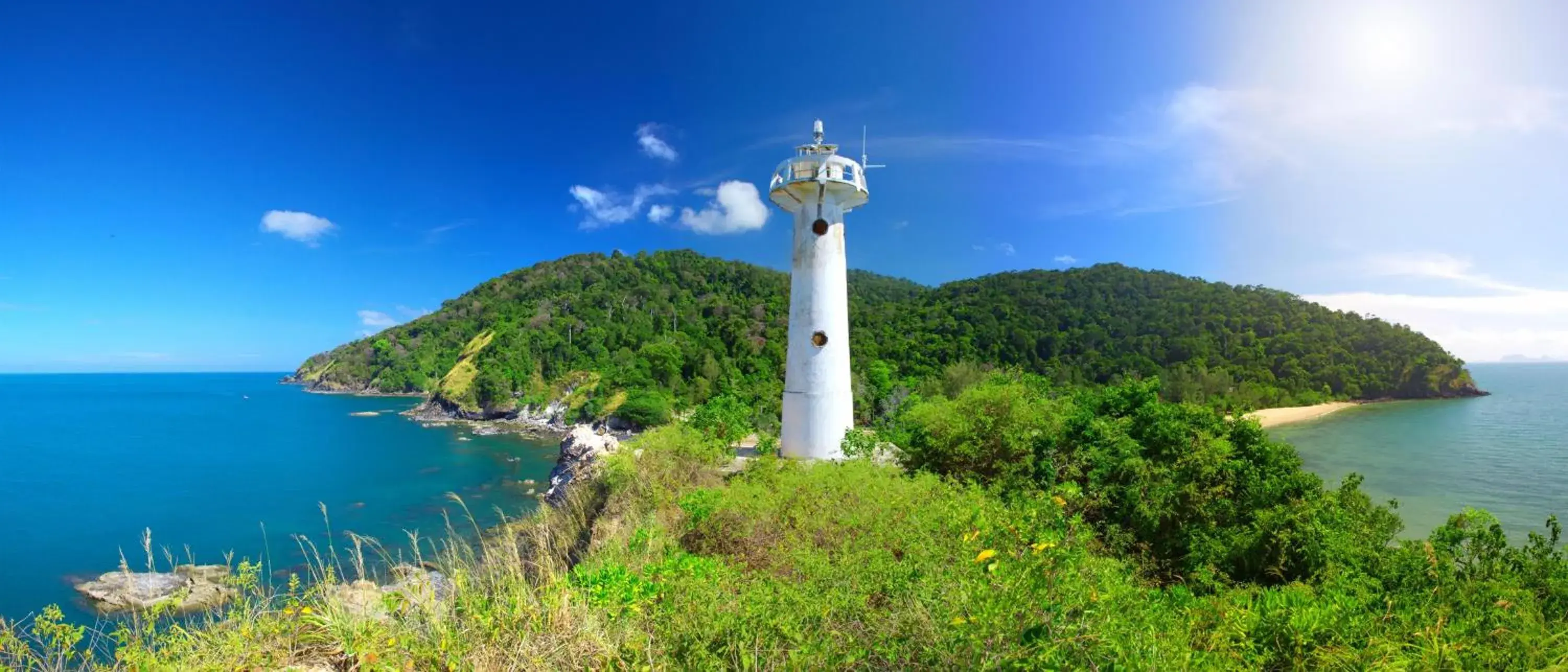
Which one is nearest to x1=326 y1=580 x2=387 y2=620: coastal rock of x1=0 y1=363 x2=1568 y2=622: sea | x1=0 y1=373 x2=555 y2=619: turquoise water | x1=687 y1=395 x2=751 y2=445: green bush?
x1=0 y1=363 x2=1568 y2=622: sea

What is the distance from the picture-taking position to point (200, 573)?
14875 millimetres

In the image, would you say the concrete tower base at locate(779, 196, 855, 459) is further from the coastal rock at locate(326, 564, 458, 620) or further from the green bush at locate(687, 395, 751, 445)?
the coastal rock at locate(326, 564, 458, 620)

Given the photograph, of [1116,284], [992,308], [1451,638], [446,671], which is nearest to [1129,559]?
[1451,638]

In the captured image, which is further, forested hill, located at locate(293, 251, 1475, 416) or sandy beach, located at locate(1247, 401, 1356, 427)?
forested hill, located at locate(293, 251, 1475, 416)

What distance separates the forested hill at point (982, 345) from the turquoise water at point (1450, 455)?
12.6 feet

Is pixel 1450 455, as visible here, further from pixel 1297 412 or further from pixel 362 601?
pixel 362 601

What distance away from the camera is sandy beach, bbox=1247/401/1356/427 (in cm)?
3553

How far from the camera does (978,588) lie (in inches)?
106

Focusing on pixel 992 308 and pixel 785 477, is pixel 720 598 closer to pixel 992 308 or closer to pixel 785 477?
pixel 785 477

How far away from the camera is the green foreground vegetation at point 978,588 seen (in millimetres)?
2668

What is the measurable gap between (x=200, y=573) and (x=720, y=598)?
58.5 feet

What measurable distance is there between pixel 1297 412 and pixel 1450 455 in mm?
12802

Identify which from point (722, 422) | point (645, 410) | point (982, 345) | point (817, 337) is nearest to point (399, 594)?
point (817, 337)

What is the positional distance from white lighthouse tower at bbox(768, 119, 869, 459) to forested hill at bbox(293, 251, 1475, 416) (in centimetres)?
1235
